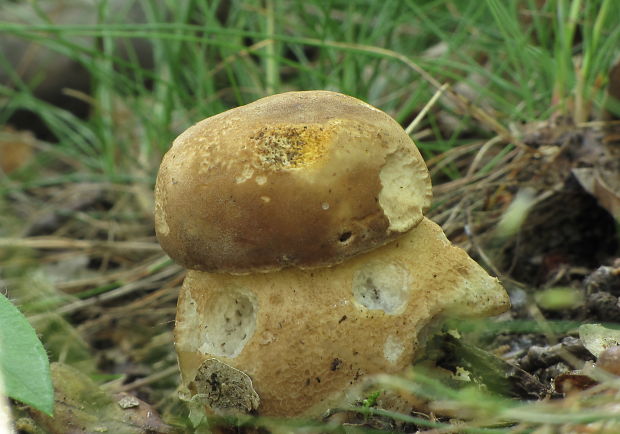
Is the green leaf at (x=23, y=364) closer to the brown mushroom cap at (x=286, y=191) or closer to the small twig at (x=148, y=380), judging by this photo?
the brown mushroom cap at (x=286, y=191)

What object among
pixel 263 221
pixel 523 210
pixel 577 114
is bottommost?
pixel 523 210

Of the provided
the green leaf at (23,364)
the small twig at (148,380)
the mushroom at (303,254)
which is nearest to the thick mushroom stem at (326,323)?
the mushroom at (303,254)

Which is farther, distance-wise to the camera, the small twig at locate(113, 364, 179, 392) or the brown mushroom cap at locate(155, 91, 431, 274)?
the small twig at locate(113, 364, 179, 392)

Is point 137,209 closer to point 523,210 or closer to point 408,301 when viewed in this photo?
point 523,210

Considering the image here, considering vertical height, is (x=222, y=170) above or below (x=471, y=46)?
→ above

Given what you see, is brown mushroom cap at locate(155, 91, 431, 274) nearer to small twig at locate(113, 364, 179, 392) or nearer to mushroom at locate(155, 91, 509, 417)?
mushroom at locate(155, 91, 509, 417)

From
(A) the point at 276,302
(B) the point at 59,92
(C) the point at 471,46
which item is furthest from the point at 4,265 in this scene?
(B) the point at 59,92

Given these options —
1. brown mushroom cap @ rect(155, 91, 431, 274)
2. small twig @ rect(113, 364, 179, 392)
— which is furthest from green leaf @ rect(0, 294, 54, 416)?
small twig @ rect(113, 364, 179, 392)
